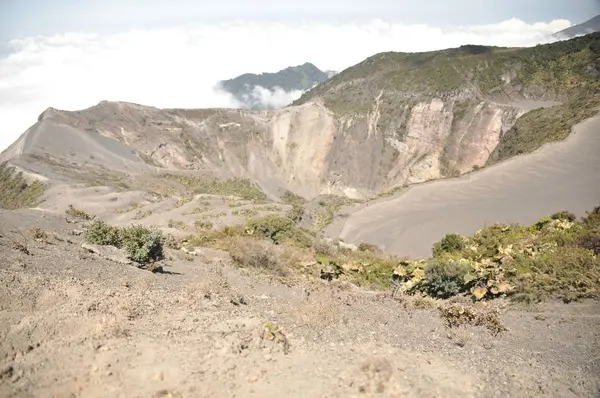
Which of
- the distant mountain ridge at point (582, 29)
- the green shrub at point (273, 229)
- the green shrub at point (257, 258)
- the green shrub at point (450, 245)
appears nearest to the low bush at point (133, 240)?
the green shrub at point (257, 258)

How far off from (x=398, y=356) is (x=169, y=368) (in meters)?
3.84

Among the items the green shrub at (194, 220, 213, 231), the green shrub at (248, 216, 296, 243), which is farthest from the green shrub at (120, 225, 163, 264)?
the green shrub at (194, 220, 213, 231)

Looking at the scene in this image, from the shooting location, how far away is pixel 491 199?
3766 centimetres

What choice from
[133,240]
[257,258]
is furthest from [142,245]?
[257,258]

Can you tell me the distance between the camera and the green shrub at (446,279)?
1398cm

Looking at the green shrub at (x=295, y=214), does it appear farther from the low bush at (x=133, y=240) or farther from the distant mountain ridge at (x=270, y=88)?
the distant mountain ridge at (x=270, y=88)

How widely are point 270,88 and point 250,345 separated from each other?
183 meters

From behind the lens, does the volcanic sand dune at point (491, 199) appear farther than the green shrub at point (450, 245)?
Yes

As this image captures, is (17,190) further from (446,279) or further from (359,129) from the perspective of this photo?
(359,129)

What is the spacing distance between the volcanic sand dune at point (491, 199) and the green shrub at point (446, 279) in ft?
53.2

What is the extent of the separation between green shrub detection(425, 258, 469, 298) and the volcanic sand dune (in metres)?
16.2

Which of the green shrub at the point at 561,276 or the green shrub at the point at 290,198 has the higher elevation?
the green shrub at the point at 561,276

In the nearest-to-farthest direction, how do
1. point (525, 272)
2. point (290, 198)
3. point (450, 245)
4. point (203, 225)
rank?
point (525, 272) → point (450, 245) → point (203, 225) → point (290, 198)

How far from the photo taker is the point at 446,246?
76.5 feet
